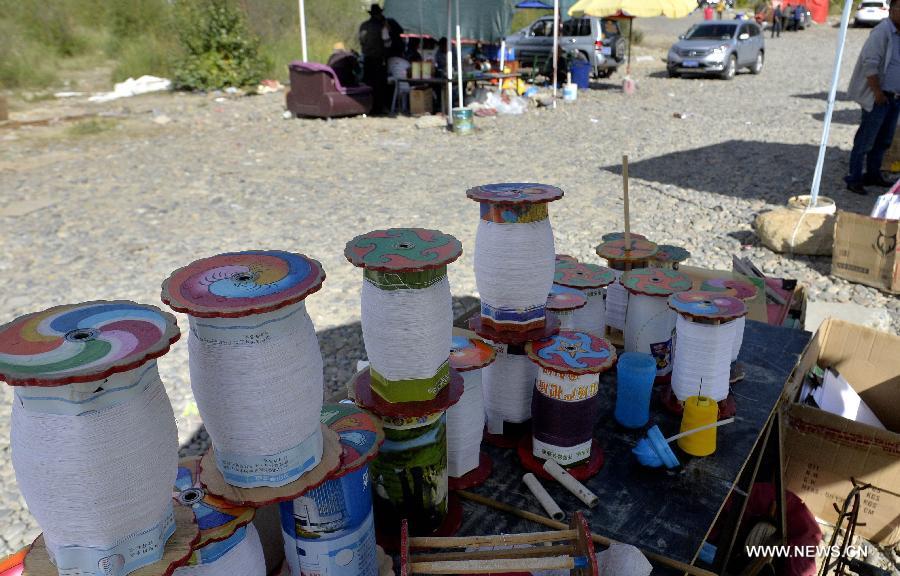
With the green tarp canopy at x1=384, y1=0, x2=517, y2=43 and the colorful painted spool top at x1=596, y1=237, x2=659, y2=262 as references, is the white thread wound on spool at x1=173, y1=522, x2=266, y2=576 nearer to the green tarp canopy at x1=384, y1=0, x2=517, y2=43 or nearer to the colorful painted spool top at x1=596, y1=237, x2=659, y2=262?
the colorful painted spool top at x1=596, y1=237, x2=659, y2=262

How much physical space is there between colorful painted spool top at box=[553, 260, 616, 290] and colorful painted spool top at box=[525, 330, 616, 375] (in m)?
0.48

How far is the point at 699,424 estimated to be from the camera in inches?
90.9

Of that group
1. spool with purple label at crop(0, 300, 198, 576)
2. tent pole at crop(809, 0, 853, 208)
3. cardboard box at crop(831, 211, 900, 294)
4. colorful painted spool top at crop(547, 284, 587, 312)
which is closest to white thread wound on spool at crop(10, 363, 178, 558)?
spool with purple label at crop(0, 300, 198, 576)

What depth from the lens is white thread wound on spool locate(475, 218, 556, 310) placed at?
2.28 metres

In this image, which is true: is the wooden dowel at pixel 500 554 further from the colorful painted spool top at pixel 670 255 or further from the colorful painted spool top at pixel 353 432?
the colorful painted spool top at pixel 670 255

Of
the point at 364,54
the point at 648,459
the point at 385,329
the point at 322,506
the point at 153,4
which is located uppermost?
the point at 153,4

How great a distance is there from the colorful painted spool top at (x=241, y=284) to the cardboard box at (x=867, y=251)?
487 cm

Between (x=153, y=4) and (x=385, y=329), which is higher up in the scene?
(x=153, y=4)

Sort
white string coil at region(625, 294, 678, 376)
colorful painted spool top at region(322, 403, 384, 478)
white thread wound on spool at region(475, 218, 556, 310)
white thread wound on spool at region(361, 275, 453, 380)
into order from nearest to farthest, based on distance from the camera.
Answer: colorful painted spool top at region(322, 403, 384, 478), white thread wound on spool at region(361, 275, 453, 380), white thread wound on spool at region(475, 218, 556, 310), white string coil at region(625, 294, 678, 376)

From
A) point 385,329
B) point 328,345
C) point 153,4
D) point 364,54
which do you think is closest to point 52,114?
point 364,54

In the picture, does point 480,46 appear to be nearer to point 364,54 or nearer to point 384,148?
point 364,54

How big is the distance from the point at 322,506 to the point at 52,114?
13426mm

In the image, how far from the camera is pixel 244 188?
25.5 feet

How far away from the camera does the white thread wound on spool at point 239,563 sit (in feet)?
4.89
